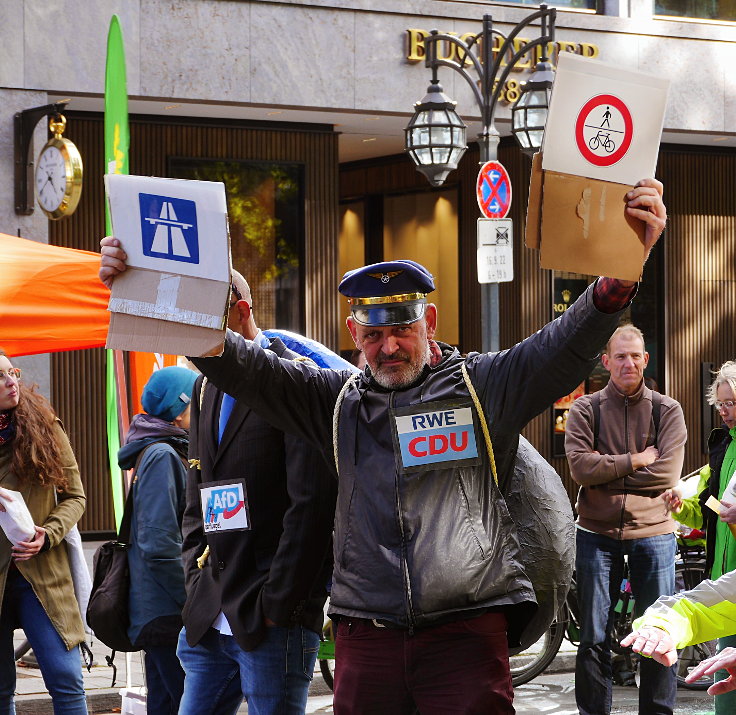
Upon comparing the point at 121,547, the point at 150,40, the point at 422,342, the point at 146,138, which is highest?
the point at 150,40

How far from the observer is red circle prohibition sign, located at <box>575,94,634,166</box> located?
377 centimetres

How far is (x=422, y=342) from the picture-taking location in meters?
4.30

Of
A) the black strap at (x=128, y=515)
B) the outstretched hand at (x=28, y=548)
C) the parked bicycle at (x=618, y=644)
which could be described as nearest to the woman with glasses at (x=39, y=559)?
the outstretched hand at (x=28, y=548)

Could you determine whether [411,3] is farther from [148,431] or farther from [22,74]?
[148,431]

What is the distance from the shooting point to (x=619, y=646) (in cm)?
897

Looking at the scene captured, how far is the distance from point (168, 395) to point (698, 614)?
10.0ft

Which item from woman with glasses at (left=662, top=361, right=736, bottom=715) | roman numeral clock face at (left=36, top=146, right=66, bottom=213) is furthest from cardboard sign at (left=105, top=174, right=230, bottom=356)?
roman numeral clock face at (left=36, top=146, right=66, bottom=213)

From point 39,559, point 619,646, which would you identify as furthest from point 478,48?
point 39,559

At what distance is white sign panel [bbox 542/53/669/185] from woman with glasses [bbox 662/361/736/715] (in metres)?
3.50

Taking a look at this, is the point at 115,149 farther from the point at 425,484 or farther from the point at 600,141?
the point at 600,141

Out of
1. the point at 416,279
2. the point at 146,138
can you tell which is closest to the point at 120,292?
the point at 416,279

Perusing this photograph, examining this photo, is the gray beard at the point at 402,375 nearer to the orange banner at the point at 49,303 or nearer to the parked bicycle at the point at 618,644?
the orange banner at the point at 49,303

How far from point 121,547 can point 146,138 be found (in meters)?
10.8

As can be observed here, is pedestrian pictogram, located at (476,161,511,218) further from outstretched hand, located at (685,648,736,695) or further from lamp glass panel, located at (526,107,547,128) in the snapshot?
outstretched hand, located at (685,648,736,695)
